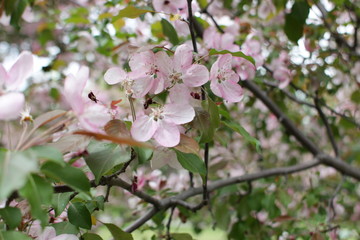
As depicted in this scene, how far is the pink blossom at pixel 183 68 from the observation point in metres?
0.73

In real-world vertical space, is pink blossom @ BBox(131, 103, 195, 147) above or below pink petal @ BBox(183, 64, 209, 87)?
below

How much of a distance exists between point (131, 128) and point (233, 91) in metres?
0.24

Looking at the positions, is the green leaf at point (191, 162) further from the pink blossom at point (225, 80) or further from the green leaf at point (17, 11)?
the green leaf at point (17, 11)

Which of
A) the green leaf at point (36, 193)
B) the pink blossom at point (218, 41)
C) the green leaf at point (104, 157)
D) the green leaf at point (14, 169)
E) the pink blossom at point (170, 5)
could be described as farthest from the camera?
the pink blossom at point (218, 41)

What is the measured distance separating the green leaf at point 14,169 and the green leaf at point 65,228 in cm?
32

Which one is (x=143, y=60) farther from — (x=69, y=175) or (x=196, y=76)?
(x=69, y=175)

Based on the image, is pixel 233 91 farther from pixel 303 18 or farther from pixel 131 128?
pixel 303 18

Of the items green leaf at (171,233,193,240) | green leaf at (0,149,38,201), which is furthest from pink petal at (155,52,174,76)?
green leaf at (171,233,193,240)

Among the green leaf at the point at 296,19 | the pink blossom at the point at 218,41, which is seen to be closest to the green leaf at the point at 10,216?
the pink blossom at the point at 218,41

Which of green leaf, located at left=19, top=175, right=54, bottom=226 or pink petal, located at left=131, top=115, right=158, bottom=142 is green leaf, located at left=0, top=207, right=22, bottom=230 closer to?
green leaf, located at left=19, top=175, right=54, bottom=226

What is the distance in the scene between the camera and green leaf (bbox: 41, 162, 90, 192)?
Answer: 0.54 m

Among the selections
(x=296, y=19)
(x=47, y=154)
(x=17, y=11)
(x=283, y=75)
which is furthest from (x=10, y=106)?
(x=283, y=75)

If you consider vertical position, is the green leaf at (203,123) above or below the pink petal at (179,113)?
below

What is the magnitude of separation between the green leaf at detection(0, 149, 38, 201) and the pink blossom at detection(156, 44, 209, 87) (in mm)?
334
